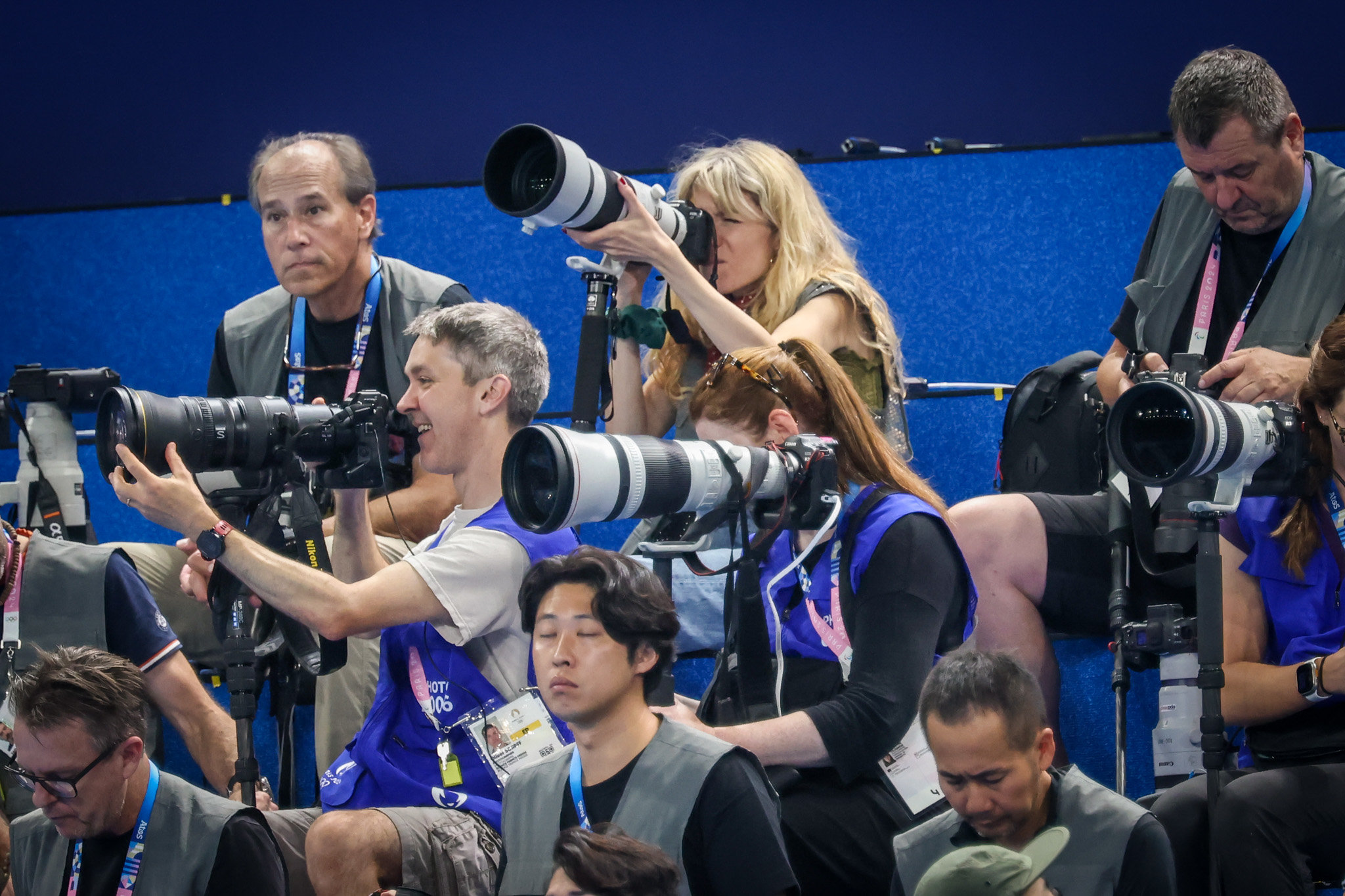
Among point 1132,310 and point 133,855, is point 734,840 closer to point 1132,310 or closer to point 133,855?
point 133,855

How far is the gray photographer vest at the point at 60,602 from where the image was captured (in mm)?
2678

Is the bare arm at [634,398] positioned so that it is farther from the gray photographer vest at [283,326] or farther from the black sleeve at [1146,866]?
the black sleeve at [1146,866]

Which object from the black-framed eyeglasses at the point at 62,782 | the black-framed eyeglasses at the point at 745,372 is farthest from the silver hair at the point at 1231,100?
the black-framed eyeglasses at the point at 62,782

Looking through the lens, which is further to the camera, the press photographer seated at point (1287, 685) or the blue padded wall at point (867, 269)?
the blue padded wall at point (867, 269)

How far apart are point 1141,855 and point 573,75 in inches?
120

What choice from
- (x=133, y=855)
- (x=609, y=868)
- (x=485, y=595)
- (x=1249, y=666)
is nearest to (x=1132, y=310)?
(x=1249, y=666)

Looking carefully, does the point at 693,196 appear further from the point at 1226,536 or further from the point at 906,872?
the point at 906,872

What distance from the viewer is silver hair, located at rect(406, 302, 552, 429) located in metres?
2.38

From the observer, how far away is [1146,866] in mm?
1570

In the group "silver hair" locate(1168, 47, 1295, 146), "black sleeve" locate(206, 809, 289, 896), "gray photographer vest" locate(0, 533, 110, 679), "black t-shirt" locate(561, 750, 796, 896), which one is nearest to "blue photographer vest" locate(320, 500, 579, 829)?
"black sleeve" locate(206, 809, 289, 896)

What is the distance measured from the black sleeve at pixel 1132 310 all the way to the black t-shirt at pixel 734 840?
4.26ft

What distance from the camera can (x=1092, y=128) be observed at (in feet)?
13.3

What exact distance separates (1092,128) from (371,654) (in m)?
2.42

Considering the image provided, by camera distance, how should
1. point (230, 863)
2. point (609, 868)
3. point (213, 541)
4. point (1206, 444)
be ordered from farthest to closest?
point (213, 541) → point (230, 863) → point (1206, 444) → point (609, 868)
